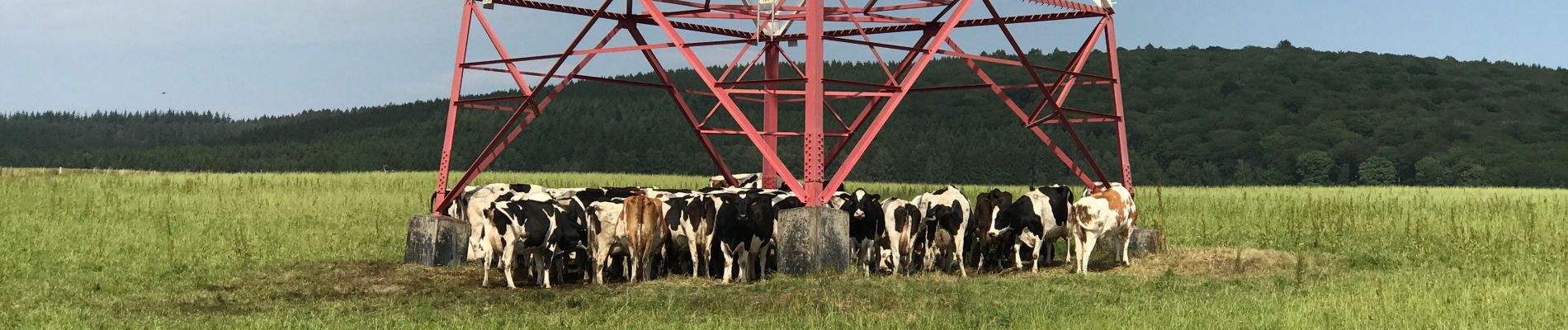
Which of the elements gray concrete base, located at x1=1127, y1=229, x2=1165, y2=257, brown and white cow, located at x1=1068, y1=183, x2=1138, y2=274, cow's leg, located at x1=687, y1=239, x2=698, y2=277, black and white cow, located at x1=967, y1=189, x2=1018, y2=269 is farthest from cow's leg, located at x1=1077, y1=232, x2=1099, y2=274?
cow's leg, located at x1=687, y1=239, x2=698, y2=277

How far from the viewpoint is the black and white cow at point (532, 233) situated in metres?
18.4

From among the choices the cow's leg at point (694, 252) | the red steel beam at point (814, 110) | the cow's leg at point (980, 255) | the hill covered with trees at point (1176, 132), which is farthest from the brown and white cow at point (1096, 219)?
the hill covered with trees at point (1176, 132)

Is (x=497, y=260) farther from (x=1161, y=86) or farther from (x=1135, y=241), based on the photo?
(x=1161, y=86)

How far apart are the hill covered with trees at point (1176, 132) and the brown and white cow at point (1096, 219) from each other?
258 feet

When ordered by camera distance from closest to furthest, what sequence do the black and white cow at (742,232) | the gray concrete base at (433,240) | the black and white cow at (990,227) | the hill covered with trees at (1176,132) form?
the black and white cow at (742,232)
the black and white cow at (990,227)
the gray concrete base at (433,240)
the hill covered with trees at (1176,132)

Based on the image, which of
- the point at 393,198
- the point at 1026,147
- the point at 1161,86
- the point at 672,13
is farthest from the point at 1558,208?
the point at 1161,86

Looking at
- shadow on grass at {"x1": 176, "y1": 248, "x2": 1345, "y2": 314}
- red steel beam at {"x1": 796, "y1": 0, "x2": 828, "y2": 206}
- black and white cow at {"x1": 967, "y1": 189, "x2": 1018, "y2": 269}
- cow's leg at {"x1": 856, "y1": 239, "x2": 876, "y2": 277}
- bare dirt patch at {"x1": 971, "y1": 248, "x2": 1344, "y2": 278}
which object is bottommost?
shadow on grass at {"x1": 176, "y1": 248, "x2": 1345, "y2": 314}

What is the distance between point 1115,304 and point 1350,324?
253 centimetres

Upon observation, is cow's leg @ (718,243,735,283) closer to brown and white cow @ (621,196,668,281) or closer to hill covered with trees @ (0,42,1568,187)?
brown and white cow @ (621,196,668,281)

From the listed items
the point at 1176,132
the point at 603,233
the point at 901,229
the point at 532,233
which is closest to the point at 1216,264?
the point at 901,229

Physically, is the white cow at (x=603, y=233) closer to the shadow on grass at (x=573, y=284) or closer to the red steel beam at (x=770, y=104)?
the shadow on grass at (x=573, y=284)

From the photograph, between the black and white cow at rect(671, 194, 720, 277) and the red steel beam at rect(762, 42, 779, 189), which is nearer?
the black and white cow at rect(671, 194, 720, 277)

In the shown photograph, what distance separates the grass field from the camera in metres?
14.6

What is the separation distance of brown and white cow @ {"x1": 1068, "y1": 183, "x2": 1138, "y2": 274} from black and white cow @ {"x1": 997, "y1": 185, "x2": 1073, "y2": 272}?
21 centimetres
